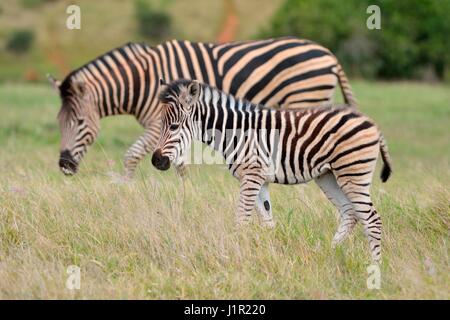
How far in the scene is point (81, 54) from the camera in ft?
137

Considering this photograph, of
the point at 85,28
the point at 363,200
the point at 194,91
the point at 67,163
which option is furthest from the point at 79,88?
the point at 85,28

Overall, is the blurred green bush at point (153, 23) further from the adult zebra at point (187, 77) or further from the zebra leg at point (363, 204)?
the zebra leg at point (363, 204)

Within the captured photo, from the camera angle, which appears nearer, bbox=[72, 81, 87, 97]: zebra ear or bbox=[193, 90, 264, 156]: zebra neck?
bbox=[193, 90, 264, 156]: zebra neck

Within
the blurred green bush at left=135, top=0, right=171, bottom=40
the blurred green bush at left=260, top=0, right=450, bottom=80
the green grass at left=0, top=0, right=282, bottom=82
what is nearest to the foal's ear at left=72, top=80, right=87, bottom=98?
the green grass at left=0, top=0, right=282, bottom=82

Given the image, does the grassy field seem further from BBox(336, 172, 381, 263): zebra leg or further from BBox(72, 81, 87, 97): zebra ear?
BBox(72, 81, 87, 97): zebra ear

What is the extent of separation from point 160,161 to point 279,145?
3.71 ft

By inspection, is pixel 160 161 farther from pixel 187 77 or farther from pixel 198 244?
pixel 187 77

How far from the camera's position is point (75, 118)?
37.9 feet

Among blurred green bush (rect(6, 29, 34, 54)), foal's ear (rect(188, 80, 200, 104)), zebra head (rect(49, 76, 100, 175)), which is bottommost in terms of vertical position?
foal's ear (rect(188, 80, 200, 104))

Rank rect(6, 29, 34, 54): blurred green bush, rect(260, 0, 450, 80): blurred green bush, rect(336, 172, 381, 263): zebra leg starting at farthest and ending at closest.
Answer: rect(260, 0, 450, 80): blurred green bush < rect(6, 29, 34, 54): blurred green bush < rect(336, 172, 381, 263): zebra leg

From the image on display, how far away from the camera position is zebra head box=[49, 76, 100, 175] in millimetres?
11463

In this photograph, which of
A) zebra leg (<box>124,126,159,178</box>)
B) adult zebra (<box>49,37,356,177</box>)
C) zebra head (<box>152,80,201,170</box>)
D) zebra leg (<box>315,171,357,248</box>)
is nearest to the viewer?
zebra leg (<box>315,171,357,248</box>)

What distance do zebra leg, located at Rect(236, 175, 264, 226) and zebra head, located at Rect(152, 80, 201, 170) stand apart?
2.45 ft
